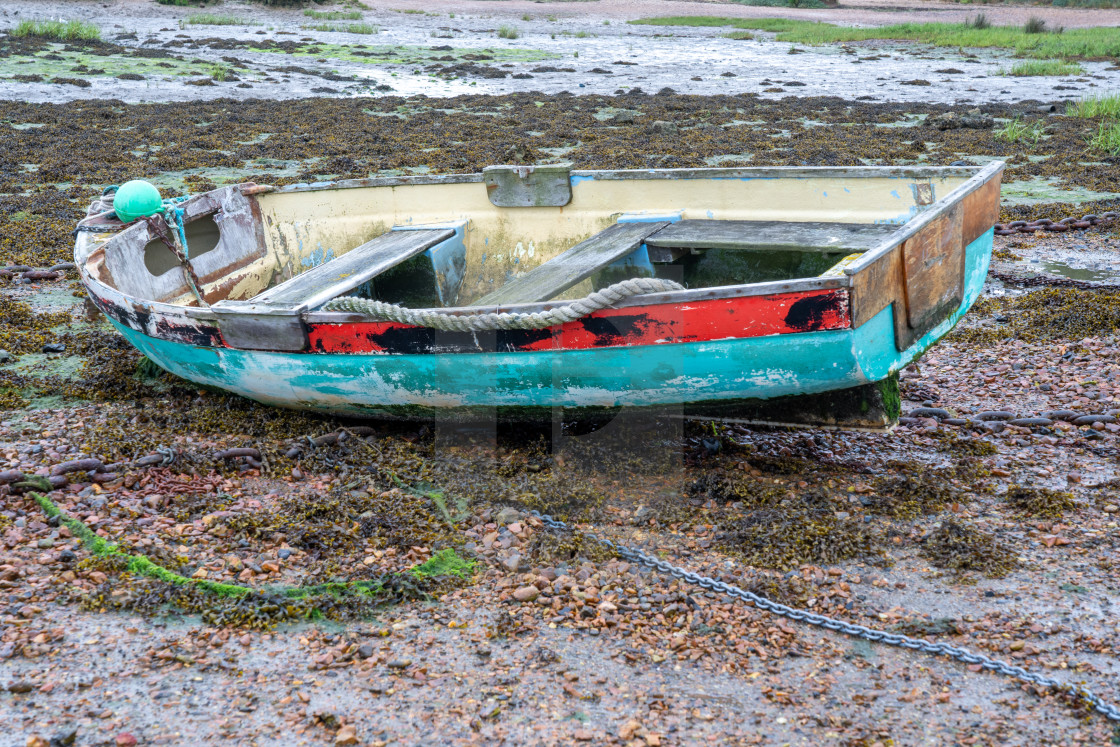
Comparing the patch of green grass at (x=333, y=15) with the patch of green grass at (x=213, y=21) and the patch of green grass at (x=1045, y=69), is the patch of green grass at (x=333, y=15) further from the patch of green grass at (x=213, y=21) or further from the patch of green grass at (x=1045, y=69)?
the patch of green grass at (x=1045, y=69)

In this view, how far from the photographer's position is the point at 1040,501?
4.14 metres

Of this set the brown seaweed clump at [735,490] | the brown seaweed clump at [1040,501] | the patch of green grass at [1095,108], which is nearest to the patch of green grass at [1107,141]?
the patch of green grass at [1095,108]

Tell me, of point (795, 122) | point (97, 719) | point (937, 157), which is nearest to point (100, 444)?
point (97, 719)

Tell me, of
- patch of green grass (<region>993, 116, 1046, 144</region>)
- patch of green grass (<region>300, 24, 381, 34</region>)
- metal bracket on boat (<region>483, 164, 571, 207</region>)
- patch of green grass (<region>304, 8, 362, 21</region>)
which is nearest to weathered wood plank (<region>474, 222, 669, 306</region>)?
metal bracket on boat (<region>483, 164, 571, 207</region>)

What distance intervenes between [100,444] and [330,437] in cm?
117

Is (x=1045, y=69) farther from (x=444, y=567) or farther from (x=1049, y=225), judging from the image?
(x=444, y=567)

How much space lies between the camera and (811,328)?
12.1ft

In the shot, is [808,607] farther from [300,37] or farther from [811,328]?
[300,37]

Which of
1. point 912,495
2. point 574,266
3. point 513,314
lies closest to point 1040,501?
point 912,495

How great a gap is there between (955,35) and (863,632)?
1083 inches

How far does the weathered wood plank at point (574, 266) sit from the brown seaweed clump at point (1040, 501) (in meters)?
2.32

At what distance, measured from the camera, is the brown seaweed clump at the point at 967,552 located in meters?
3.67

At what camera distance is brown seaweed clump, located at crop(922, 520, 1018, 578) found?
12.0 ft

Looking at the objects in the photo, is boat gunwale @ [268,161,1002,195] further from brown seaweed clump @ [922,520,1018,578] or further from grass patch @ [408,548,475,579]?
grass patch @ [408,548,475,579]
